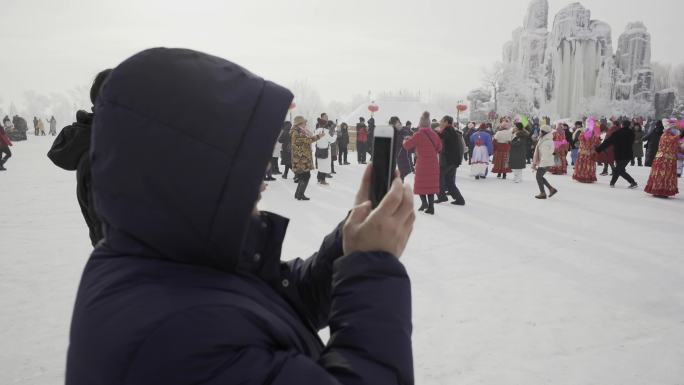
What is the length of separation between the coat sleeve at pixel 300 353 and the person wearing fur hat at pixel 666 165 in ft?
34.4

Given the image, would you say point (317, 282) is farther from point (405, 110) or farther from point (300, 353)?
point (405, 110)

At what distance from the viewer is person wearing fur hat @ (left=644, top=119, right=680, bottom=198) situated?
28.7ft

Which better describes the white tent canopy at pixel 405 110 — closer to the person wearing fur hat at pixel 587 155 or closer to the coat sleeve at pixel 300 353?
the person wearing fur hat at pixel 587 155

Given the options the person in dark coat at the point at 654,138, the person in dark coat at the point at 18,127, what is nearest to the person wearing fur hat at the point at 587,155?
the person in dark coat at the point at 654,138

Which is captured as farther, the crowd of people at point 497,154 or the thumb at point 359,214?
the crowd of people at point 497,154

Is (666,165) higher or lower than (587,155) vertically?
lower

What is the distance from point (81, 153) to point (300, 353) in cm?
199

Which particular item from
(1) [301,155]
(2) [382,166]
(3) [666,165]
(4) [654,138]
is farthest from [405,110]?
(2) [382,166]

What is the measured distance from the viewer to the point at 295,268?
1.28 m

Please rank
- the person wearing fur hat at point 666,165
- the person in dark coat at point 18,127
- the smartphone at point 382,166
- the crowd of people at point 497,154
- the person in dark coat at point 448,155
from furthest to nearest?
the person in dark coat at point 18,127 → the person wearing fur hat at point 666,165 → the person in dark coat at point 448,155 → the crowd of people at point 497,154 → the smartphone at point 382,166

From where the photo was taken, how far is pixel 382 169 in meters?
1.00

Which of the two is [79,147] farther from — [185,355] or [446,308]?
[446,308]

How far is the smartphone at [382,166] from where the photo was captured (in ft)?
3.27

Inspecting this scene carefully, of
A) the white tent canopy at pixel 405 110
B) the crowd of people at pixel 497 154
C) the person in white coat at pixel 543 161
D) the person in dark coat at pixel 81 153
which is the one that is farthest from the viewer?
the white tent canopy at pixel 405 110
